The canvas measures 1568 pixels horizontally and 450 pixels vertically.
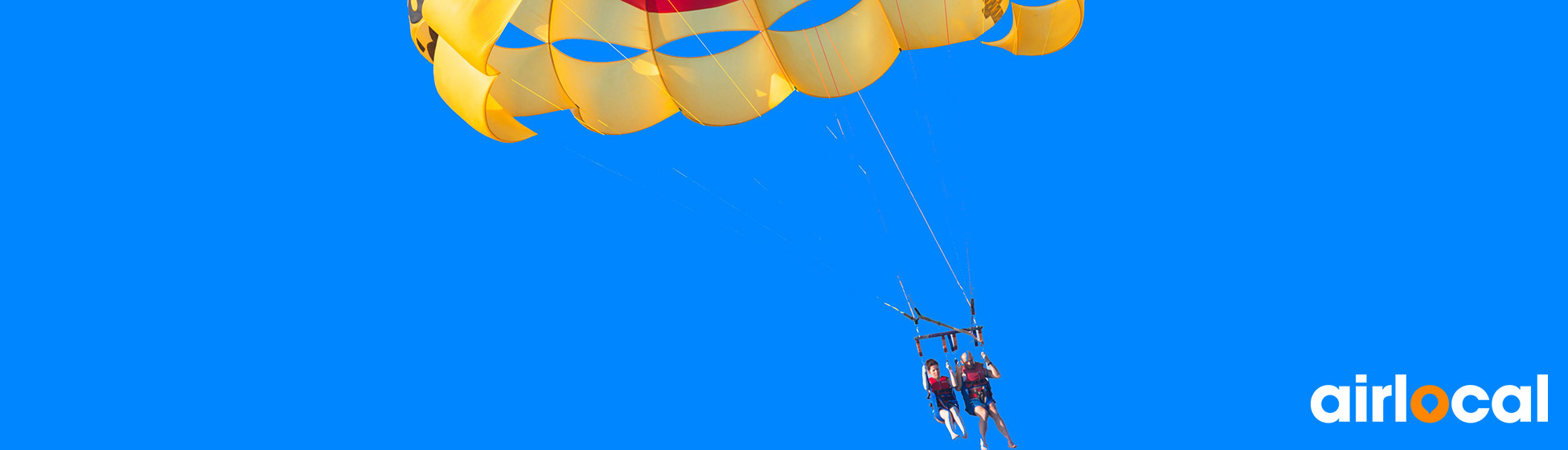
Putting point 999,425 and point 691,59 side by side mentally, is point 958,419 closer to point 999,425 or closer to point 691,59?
point 999,425

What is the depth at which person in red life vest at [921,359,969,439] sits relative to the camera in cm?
→ 684

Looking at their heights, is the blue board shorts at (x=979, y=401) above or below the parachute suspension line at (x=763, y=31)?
below

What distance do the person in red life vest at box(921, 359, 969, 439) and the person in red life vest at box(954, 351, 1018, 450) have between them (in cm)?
9

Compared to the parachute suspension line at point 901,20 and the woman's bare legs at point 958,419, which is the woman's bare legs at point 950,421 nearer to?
the woman's bare legs at point 958,419

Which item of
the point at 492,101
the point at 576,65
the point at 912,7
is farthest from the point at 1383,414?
the point at 492,101

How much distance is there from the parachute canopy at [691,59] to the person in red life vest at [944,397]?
7.30 ft

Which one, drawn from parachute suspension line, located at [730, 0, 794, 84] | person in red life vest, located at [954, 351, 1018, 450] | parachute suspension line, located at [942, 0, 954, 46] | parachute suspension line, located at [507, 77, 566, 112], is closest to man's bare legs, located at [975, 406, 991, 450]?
person in red life vest, located at [954, 351, 1018, 450]

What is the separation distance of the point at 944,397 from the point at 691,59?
3164 millimetres

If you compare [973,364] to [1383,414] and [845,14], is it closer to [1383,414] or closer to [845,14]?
[845,14]

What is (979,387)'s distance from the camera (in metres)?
6.77

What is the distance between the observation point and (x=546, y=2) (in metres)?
6.38

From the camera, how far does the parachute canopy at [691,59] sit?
21.6 ft

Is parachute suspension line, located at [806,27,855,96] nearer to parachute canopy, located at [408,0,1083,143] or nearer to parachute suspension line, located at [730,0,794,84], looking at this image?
parachute canopy, located at [408,0,1083,143]

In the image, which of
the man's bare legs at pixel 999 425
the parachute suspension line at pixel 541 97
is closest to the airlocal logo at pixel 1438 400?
the man's bare legs at pixel 999 425
